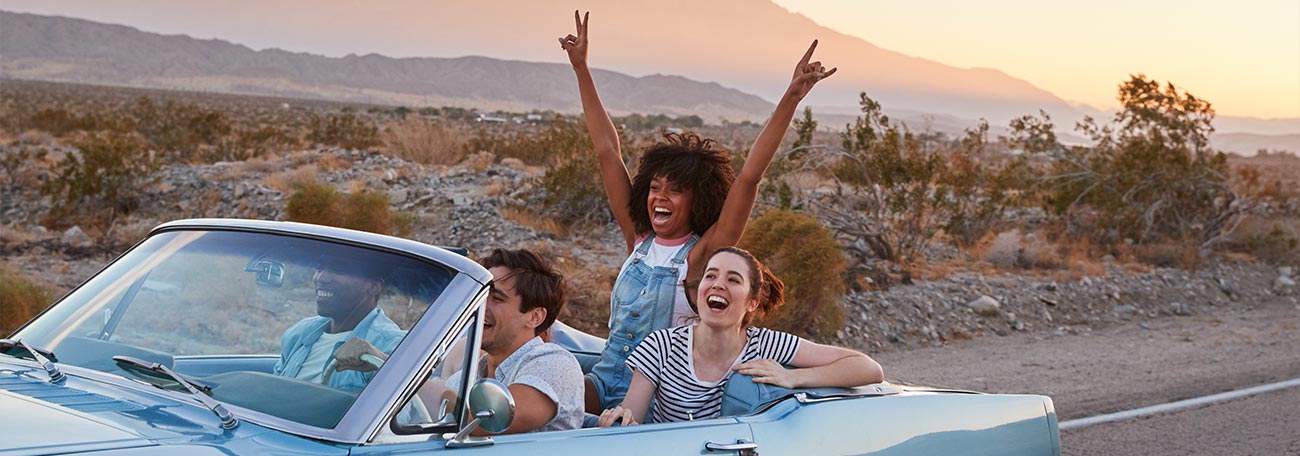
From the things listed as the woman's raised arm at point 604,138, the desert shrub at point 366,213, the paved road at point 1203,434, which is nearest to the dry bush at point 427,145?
the desert shrub at point 366,213

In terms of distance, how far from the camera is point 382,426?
289cm

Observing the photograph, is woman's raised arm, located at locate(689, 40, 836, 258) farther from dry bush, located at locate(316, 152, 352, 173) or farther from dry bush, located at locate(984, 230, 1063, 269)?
dry bush, located at locate(316, 152, 352, 173)

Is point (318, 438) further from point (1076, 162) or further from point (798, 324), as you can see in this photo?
point (1076, 162)

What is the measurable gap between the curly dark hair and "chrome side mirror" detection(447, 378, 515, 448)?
6.55 feet

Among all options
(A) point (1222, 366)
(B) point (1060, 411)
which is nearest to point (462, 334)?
(B) point (1060, 411)

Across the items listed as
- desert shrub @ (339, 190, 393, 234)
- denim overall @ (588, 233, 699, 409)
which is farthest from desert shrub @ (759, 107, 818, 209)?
denim overall @ (588, 233, 699, 409)

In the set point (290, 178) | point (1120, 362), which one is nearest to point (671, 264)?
point (1120, 362)

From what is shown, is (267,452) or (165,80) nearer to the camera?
(267,452)

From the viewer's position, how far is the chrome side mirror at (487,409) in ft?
9.48

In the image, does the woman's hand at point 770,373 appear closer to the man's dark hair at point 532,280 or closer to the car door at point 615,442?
the car door at point 615,442

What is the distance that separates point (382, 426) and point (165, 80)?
12922 centimetres

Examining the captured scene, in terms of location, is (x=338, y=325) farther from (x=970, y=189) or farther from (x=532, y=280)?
(x=970, y=189)

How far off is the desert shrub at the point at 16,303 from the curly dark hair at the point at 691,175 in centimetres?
593

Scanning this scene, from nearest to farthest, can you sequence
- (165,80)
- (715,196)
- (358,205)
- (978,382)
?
1. (715,196)
2. (978,382)
3. (358,205)
4. (165,80)
